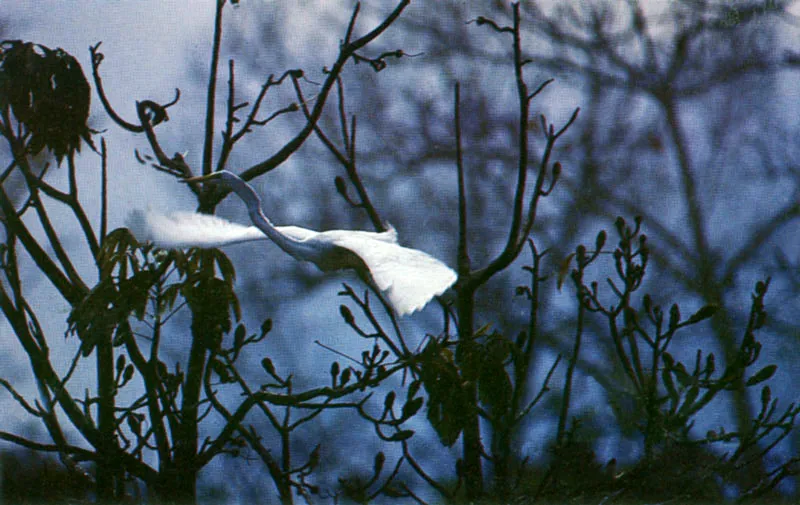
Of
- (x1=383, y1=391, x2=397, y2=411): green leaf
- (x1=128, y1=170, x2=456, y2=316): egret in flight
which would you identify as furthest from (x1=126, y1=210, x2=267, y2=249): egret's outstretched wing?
(x1=383, y1=391, x2=397, y2=411): green leaf

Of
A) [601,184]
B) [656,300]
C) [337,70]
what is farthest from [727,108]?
[337,70]

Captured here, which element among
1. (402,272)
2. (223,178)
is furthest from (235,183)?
(402,272)

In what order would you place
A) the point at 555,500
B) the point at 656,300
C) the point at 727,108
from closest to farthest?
the point at 555,500 < the point at 656,300 < the point at 727,108

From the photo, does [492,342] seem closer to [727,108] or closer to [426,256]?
[426,256]

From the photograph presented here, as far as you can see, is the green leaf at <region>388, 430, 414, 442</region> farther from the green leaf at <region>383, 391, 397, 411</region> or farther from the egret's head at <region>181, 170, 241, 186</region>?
the egret's head at <region>181, 170, 241, 186</region>

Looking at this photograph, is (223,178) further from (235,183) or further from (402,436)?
(402,436)

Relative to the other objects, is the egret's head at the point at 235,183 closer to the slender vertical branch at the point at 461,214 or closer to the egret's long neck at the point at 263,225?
the egret's long neck at the point at 263,225

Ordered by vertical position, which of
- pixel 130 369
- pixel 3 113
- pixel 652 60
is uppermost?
pixel 652 60

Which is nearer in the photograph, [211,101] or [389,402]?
[389,402]
